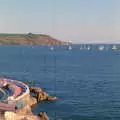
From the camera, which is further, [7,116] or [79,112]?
[79,112]

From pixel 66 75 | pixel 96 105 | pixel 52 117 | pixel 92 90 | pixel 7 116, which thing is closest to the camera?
pixel 7 116

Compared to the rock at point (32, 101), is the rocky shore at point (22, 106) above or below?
above

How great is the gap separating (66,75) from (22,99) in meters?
55.6

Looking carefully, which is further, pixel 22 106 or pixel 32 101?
pixel 32 101

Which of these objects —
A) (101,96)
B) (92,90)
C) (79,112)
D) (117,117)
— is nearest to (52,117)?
(79,112)

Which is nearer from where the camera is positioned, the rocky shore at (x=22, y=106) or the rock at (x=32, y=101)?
the rocky shore at (x=22, y=106)

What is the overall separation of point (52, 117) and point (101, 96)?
20838 millimetres

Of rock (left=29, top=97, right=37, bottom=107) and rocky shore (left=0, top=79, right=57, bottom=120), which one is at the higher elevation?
rocky shore (left=0, top=79, right=57, bottom=120)

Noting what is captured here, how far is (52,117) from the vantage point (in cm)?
5444

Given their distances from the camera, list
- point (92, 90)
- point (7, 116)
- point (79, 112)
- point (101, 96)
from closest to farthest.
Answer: point (7, 116)
point (79, 112)
point (101, 96)
point (92, 90)

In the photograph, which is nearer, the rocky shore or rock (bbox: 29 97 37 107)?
the rocky shore

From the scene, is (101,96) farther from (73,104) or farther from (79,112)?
(79,112)

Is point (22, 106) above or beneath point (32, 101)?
above

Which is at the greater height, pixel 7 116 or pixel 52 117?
pixel 7 116
